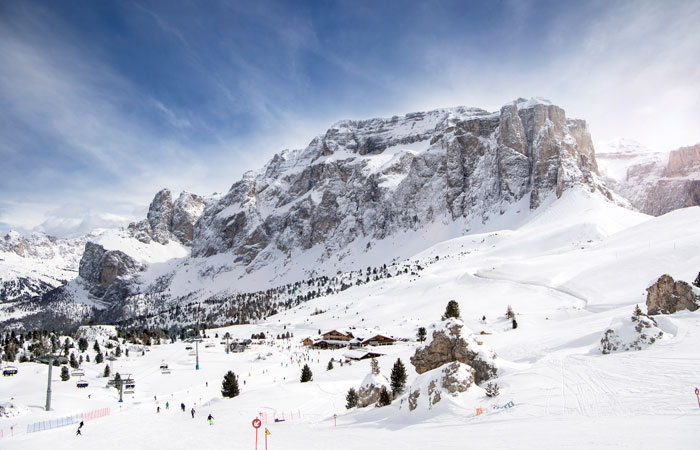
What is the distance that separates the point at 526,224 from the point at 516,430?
192 metres

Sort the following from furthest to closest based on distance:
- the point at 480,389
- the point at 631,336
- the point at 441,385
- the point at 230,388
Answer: the point at 230,388, the point at 631,336, the point at 480,389, the point at 441,385

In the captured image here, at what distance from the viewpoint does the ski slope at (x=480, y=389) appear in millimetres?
16500

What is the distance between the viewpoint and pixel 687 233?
93.1 m

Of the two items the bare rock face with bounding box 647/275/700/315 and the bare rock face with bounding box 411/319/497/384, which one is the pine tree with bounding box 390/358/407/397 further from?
the bare rock face with bounding box 647/275/700/315

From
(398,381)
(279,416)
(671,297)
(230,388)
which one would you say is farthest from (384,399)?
(671,297)

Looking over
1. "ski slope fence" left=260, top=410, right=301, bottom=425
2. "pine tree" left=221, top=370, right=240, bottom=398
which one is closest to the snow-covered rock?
"ski slope fence" left=260, top=410, right=301, bottom=425

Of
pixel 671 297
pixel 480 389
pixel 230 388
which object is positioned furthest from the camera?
pixel 230 388

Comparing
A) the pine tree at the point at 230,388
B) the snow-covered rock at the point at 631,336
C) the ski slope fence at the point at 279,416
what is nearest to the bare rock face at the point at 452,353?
the snow-covered rock at the point at 631,336

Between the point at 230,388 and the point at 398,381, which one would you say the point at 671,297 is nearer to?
the point at 398,381

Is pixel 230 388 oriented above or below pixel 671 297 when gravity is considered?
below

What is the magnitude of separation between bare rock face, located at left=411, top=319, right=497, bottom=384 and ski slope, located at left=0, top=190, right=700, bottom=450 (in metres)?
1.23

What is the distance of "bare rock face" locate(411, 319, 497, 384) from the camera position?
90.5 feet

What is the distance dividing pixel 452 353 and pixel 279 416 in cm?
1271

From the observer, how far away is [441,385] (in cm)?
2267
